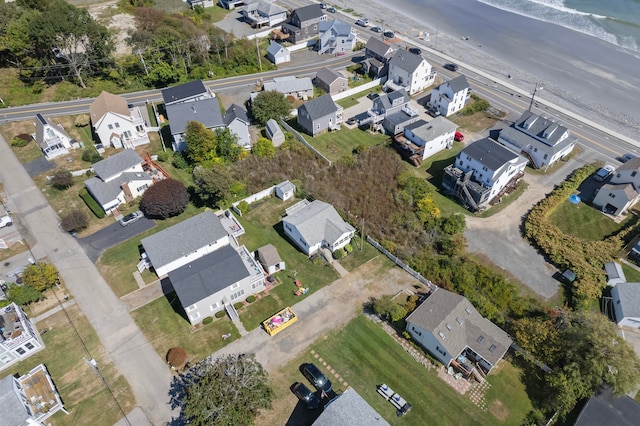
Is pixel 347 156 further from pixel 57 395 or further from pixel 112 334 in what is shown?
pixel 57 395

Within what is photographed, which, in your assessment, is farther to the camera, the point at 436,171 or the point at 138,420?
the point at 436,171

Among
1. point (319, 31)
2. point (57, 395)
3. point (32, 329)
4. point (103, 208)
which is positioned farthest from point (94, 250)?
point (319, 31)

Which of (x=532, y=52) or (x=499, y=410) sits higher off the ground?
(x=532, y=52)

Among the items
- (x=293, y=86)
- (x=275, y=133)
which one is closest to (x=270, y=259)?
(x=275, y=133)

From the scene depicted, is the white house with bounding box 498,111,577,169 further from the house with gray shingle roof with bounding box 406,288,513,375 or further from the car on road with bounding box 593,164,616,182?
the house with gray shingle roof with bounding box 406,288,513,375

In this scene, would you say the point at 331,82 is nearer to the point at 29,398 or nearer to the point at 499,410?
the point at 499,410

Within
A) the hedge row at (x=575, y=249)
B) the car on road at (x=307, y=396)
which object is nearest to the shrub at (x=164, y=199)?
the car on road at (x=307, y=396)

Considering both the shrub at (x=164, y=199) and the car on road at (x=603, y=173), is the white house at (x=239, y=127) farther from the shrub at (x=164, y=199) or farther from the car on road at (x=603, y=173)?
the car on road at (x=603, y=173)
